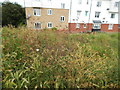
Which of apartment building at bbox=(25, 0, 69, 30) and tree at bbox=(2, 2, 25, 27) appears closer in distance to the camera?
tree at bbox=(2, 2, 25, 27)

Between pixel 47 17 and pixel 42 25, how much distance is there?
1.85ft

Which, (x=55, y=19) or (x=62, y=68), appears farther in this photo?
(x=55, y=19)

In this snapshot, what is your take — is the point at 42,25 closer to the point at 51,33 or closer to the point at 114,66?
the point at 51,33

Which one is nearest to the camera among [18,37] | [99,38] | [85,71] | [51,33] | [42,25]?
[85,71]

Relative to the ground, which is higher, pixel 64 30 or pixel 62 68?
pixel 64 30

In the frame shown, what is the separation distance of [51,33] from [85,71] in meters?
1.76

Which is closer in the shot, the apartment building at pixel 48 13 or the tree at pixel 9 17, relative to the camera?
the tree at pixel 9 17

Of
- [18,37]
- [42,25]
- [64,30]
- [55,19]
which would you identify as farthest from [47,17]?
[18,37]

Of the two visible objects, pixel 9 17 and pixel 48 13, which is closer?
pixel 48 13

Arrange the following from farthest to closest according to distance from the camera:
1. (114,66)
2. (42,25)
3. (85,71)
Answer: (42,25) < (114,66) < (85,71)

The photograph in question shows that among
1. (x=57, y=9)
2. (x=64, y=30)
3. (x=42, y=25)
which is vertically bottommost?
(x=64, y=30)

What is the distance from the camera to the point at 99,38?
334 centimetres

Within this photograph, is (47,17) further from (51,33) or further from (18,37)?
(18,37)

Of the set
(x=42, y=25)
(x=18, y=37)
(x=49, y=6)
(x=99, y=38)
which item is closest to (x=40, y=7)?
(x=49, y=6)
